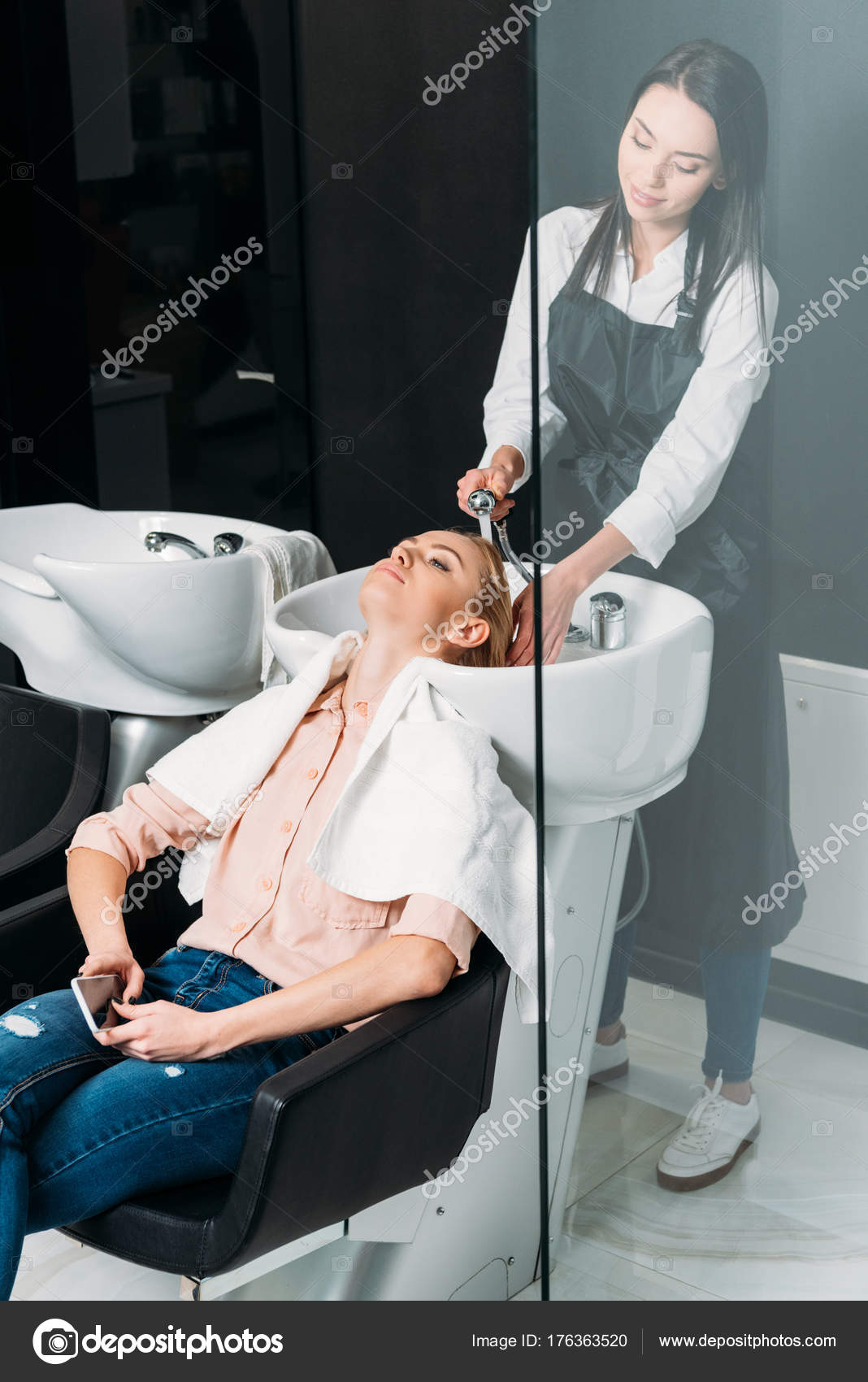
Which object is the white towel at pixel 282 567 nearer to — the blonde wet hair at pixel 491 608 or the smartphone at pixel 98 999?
the blonde wet hair at pixel 491 608

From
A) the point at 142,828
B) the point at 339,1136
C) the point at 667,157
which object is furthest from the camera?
the point at 142,828

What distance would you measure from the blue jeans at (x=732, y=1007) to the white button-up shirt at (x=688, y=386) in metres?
0.35

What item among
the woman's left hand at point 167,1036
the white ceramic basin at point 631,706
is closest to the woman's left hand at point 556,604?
the white ceramic basin at point 631,706

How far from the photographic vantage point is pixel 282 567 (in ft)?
6.91

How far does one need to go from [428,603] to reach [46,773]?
716 mm

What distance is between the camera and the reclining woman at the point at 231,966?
135 cm

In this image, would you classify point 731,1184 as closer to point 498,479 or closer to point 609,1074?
point 609,1074

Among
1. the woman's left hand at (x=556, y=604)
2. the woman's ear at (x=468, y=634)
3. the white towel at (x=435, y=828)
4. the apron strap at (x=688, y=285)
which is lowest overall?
the white towel at (x=435, y=828)

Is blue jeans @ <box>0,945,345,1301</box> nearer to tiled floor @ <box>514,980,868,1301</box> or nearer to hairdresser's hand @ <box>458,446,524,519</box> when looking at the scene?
tiled floor @ <box>514,980,868,1301</box>

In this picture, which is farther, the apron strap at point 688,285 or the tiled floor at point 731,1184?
→ the tiled floor at point 731,1184

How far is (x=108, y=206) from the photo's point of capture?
2787 millimetres

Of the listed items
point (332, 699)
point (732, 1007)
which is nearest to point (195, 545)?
point (332, 699)
